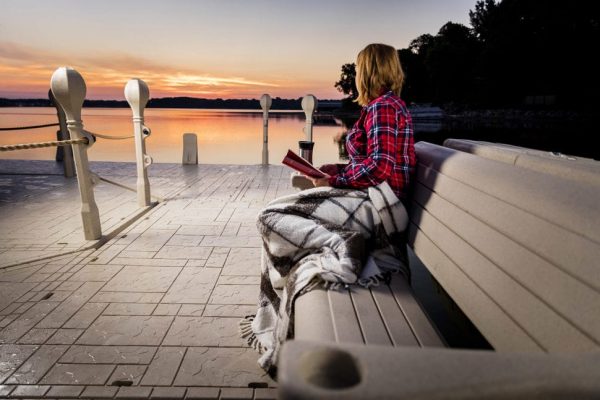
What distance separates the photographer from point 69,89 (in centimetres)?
353

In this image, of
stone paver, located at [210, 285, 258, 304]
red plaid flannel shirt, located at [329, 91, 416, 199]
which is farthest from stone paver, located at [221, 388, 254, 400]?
red plaid flannel shirt, located at [329, 91, 416, 199]

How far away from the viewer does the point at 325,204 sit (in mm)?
2271

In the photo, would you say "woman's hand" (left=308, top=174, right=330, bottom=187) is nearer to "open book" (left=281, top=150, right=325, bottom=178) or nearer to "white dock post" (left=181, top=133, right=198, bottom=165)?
"open book" (left=281, top=150, right=325, bottom=178)

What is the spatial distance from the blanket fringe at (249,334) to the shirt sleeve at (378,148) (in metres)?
1.13

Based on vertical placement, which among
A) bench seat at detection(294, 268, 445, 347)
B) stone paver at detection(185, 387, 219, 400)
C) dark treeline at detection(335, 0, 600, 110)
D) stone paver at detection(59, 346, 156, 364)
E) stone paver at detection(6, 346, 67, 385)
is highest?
dark treeline at detection(335, 0, 600, 110)

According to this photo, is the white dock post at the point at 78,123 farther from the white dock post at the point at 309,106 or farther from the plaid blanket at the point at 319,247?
the white dock post at the point at 309,106

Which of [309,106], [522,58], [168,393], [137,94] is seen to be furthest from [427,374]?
[522,58]

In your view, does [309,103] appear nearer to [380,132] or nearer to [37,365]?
[380,132]

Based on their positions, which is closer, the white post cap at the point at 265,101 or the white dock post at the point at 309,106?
the white dock post at the point at 309,106

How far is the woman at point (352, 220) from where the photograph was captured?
77.1 inches

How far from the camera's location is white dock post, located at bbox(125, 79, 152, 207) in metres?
4.91

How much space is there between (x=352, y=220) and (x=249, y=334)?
0.98 meters

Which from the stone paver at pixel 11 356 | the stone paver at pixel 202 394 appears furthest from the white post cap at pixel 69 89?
the stone paver at pixel 202 394

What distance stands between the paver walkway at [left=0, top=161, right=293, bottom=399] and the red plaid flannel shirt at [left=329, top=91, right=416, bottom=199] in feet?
4.05
